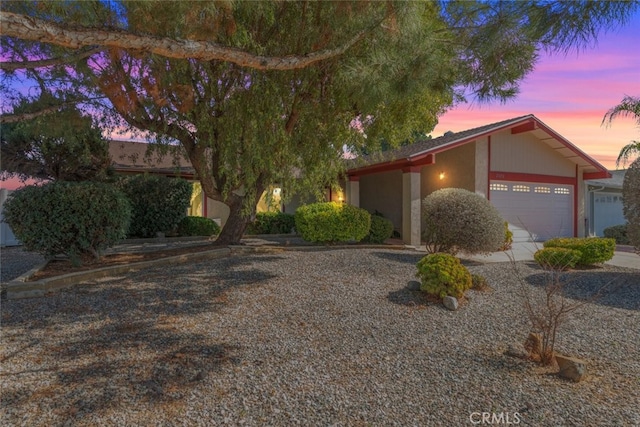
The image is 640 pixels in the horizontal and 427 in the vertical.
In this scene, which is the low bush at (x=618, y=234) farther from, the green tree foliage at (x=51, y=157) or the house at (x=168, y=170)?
the green tree foliage at (x=51, y=157)

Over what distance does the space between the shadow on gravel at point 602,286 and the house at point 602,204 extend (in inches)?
479

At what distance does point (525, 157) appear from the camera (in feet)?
49.8

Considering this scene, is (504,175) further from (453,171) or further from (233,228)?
(233,228)

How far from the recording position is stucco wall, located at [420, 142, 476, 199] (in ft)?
45.4

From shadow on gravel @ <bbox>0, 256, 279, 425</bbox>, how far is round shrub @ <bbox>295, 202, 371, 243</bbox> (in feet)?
16.0

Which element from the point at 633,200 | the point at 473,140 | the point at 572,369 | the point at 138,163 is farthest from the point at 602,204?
the point at 138,163

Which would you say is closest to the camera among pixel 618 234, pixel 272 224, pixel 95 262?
pixel 95 262

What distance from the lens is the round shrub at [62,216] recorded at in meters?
6.99

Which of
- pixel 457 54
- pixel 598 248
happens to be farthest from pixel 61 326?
pixel 598 248

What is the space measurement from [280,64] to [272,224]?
37.6 feet

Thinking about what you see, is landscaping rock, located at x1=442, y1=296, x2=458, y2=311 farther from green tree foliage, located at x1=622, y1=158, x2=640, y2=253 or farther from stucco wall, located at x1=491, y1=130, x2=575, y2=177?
stucco wall, located at x1=491, y1=130, x2=575, y2=177

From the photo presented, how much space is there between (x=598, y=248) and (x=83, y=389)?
9.87 m

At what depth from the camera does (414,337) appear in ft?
14.3

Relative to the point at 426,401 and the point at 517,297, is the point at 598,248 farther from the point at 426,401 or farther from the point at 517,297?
the point at 426,401
